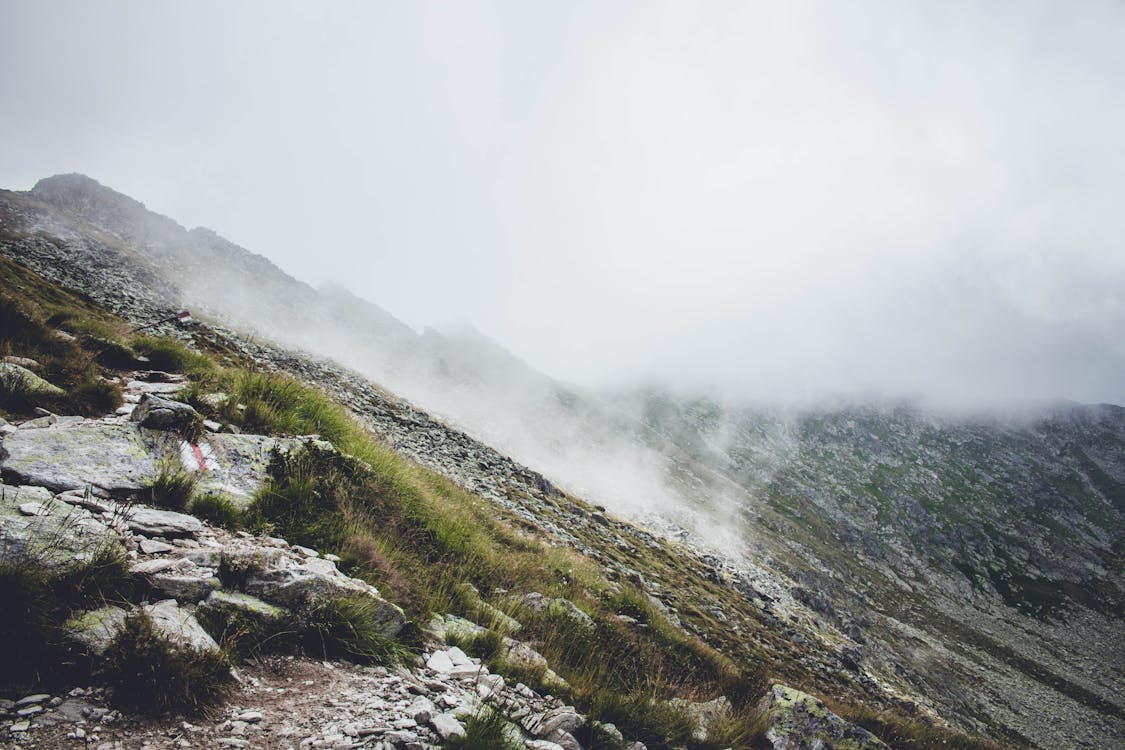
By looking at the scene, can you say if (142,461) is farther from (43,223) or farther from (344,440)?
(43,223)

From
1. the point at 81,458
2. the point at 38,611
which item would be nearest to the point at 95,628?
the point at 38,611

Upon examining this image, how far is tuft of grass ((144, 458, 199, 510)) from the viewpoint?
5.20 metres

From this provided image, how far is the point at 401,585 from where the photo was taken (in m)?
5.91

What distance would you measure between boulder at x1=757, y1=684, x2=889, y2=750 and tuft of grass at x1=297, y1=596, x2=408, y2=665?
7381 millimetres

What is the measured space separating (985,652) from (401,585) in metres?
143

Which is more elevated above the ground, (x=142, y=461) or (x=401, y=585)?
(x=142, y=461)

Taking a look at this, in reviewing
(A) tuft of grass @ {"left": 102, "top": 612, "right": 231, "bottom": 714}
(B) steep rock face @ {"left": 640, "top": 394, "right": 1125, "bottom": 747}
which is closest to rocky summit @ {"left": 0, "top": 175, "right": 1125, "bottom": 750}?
(A) tuft of grass @ {"left": 102, "top": 612, "right": 231, "bottom": 714}

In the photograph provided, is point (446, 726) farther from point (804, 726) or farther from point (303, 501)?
point (804, 726)

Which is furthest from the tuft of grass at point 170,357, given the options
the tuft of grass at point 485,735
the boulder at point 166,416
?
the tuft of grass at point 485,735

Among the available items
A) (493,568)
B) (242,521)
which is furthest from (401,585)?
(493,568)

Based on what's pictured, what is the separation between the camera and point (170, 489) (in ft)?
17.5

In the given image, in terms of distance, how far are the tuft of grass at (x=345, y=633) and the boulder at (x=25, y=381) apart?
20.8 ft

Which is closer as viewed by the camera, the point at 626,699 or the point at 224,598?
the point at 224,598

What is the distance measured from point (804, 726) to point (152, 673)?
34.8 feet
